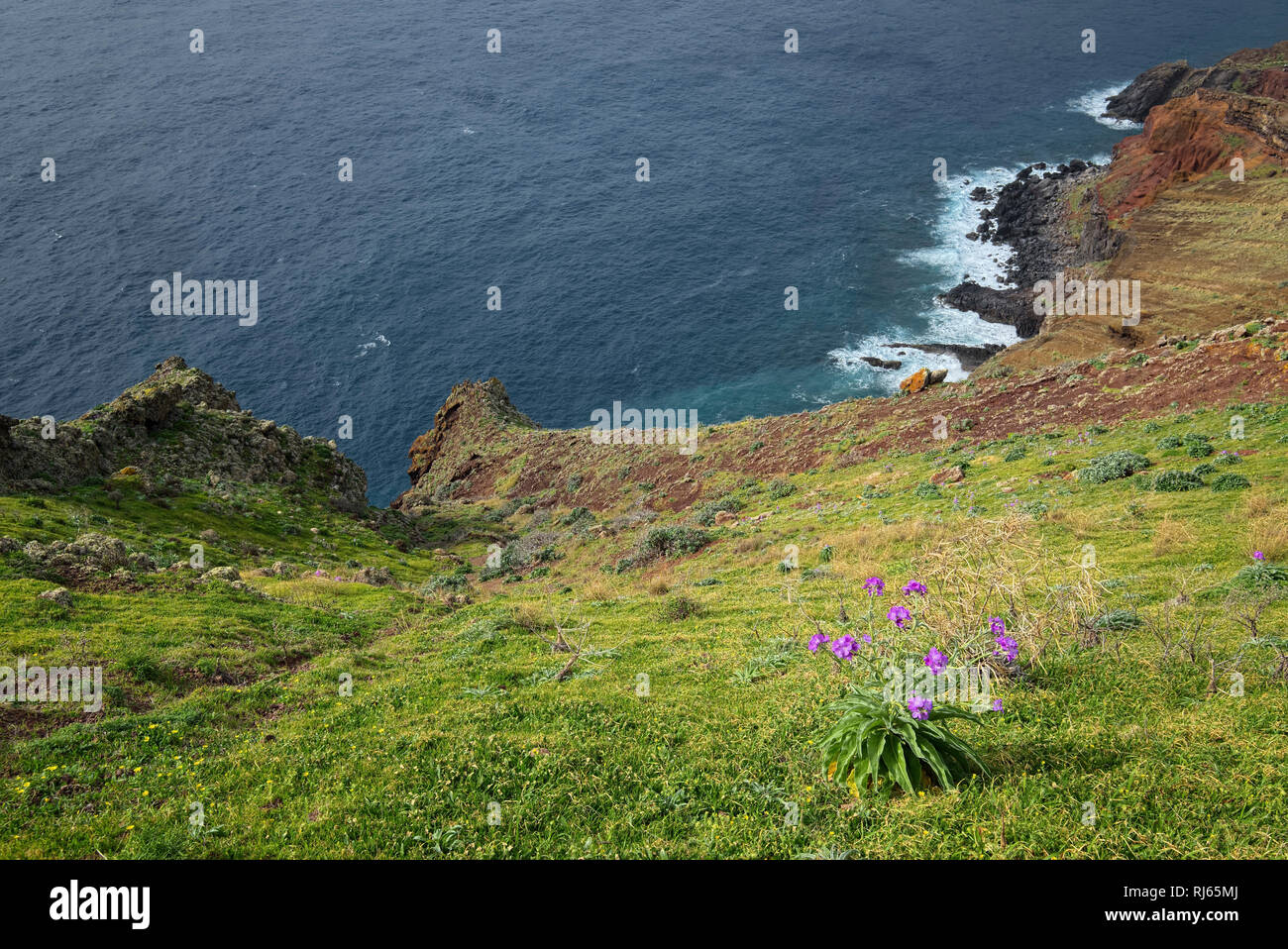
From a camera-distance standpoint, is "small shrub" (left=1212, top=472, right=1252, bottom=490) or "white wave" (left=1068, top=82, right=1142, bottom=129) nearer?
"small shrub" (left=1212, top=472, right=1252, bottom=490)

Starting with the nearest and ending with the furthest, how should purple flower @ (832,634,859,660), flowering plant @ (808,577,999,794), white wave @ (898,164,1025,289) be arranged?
flowering plant @ (808,577,999,794), purple flower @ (832,634,859,660), white wave @ (898,164,1025,289)

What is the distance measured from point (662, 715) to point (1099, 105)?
133799 millimetres

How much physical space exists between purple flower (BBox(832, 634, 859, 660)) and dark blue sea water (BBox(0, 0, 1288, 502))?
63990mm

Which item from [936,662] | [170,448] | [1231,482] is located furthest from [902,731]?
→ [170,448]

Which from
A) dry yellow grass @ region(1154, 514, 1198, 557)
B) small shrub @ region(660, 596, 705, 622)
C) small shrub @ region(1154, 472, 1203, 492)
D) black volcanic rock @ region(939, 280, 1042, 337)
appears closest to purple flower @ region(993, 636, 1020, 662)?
dry yellow grass @ region(1154, 514, 1198, 557)

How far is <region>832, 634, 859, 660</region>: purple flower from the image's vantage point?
8688 mm

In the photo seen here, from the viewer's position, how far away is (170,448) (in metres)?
38.7

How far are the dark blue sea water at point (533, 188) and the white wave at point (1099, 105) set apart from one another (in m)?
0.93

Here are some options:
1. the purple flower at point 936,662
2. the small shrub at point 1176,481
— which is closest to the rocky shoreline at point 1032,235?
the small shrub at point 1176,481

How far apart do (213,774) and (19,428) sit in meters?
27.1

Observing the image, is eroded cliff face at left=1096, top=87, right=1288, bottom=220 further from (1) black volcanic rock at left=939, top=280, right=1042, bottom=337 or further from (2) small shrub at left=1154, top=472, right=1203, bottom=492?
(2) small shrub at left=1154, top=472, right=1203, bottom=492

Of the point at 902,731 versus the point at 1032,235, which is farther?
the point at 1032,235

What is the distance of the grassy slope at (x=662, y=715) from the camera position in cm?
822

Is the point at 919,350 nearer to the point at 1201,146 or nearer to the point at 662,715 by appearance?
the point at 1201,146
